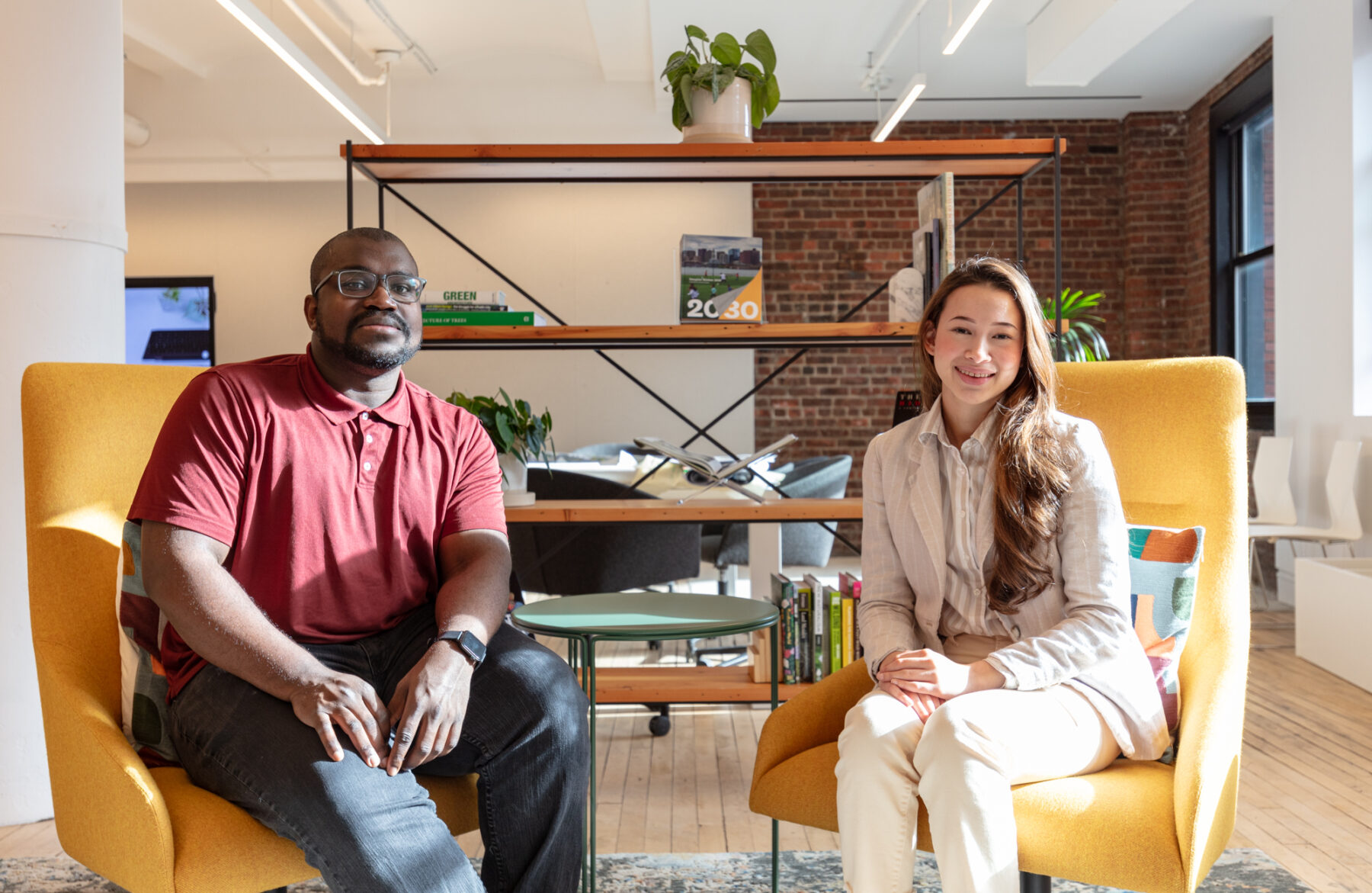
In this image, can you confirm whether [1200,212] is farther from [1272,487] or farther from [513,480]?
[513,480]

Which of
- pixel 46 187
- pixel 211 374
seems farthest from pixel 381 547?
pixel 46 187

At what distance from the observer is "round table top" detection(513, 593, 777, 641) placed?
1.94 metres

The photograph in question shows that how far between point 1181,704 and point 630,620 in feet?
3.16

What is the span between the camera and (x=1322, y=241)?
16.4 ft

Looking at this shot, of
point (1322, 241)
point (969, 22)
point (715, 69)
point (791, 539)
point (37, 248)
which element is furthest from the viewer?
point (1322, 241)

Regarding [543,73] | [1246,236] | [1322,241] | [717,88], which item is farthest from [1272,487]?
[543,73]

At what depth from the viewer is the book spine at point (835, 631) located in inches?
106

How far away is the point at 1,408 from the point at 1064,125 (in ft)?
22.5

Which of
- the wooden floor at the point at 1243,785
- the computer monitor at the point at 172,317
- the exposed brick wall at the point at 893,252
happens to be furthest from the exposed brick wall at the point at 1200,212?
the computer monitor at the point at 172,317

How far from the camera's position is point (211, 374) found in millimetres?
1707

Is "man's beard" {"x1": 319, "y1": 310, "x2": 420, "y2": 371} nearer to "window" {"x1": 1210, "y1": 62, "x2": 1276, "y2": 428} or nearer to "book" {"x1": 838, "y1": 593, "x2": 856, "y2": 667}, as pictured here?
"book" {"x1": 838, "y1": 593, "x2": 856, "y2": 667}

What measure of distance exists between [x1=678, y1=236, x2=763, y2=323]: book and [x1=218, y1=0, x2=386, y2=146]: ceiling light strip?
198 centimetres

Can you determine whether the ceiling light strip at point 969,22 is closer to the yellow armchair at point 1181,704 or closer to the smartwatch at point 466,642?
the yellow armchair at point 1181,704

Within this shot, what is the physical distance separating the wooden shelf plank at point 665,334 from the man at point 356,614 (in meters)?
0.82
